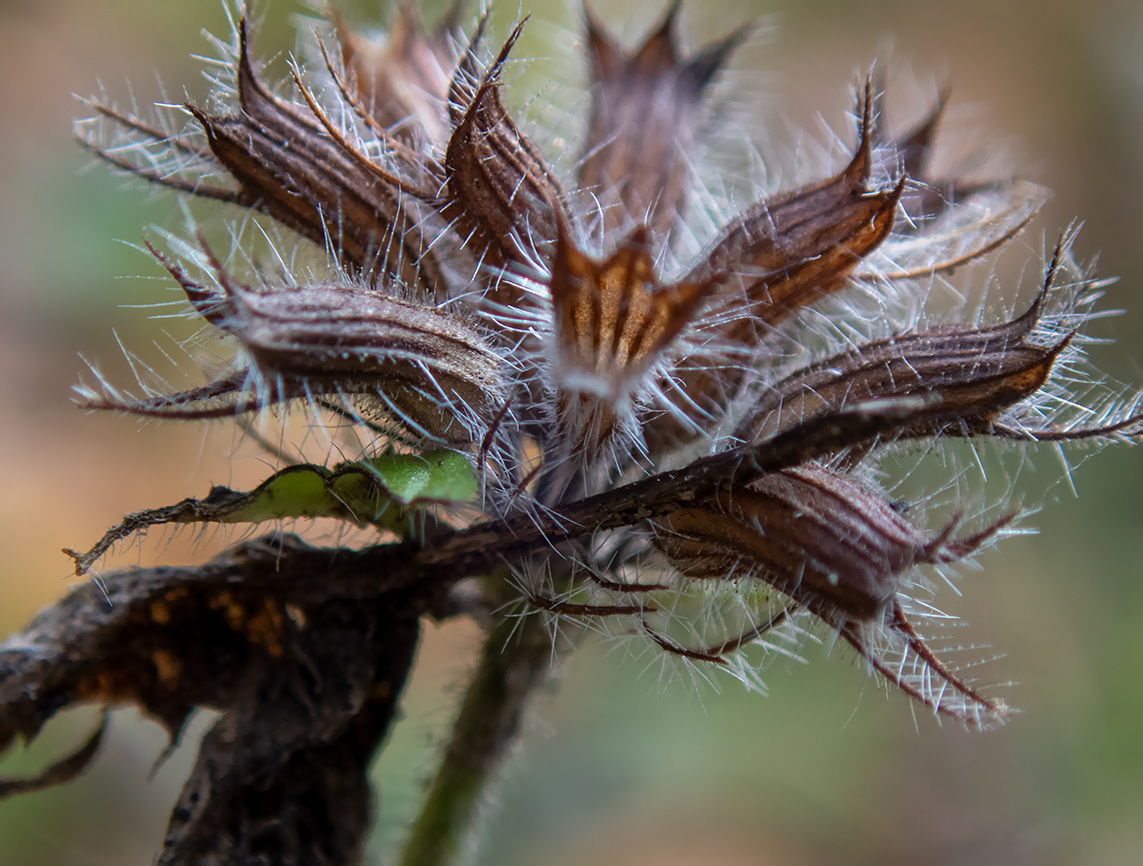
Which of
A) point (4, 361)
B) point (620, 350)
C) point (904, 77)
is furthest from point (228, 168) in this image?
point (904, 77)

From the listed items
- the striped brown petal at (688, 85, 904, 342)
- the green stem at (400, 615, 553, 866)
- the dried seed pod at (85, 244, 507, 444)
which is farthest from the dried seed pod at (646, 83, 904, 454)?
the green stem at (400, 615, 553, 866)

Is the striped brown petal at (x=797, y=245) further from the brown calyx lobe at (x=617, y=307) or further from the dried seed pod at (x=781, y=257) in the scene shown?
the brown calyx lobe at (x=617, y=307)

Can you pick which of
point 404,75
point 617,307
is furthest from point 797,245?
point 404,75

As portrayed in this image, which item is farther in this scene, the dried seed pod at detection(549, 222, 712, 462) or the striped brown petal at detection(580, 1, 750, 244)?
the striped brown petal at detection(580, 1, 750, 244)

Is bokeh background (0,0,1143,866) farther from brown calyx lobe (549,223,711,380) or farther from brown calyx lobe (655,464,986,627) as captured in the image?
brown calyx lobe (549,223,711,380)

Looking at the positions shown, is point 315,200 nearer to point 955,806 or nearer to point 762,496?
point 762,496

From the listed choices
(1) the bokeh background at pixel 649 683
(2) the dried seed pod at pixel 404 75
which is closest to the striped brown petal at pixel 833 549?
(2) the dried seed pod at pixel 404 75
